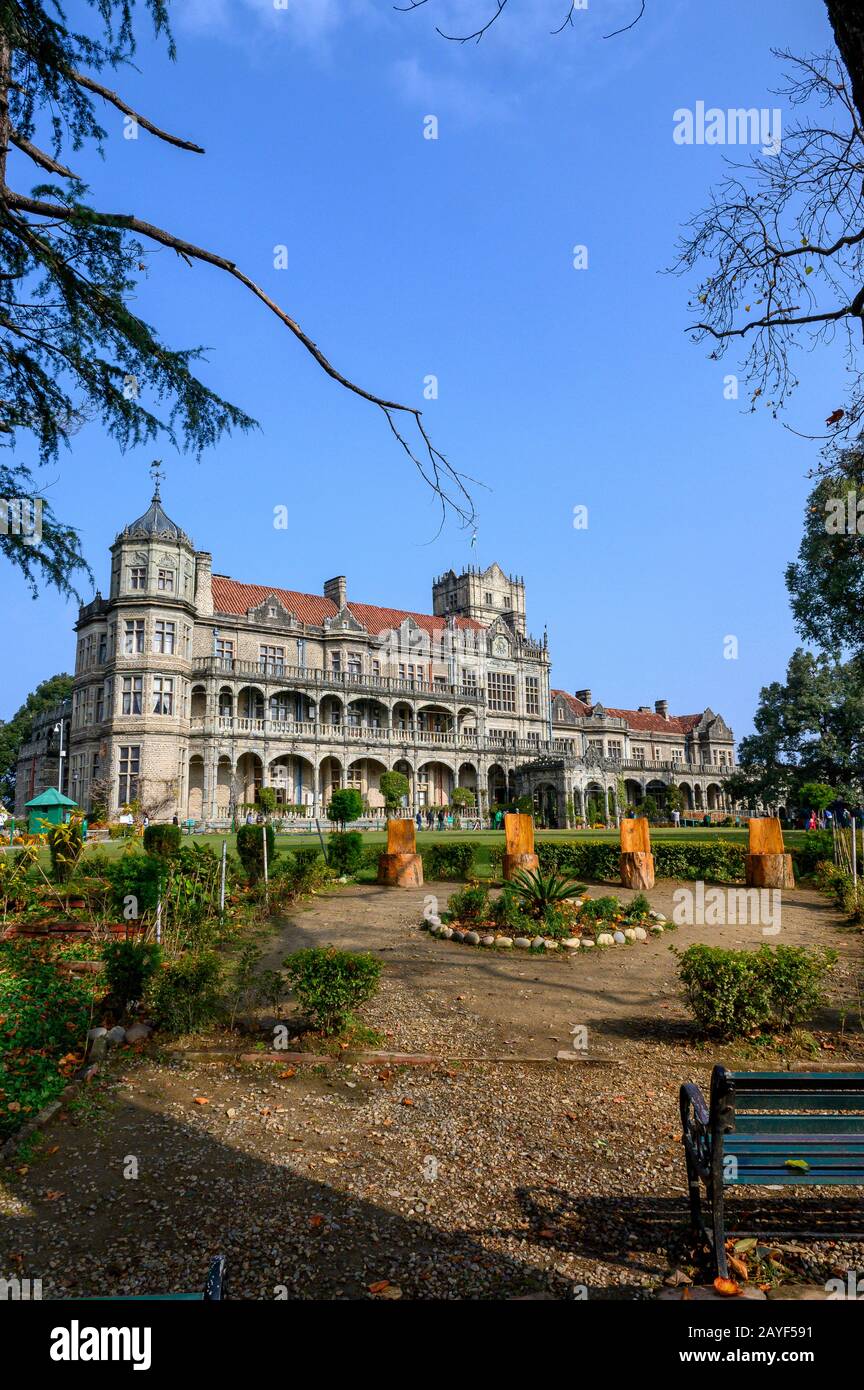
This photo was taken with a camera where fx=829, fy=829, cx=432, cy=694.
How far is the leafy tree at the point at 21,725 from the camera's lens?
6203 cm

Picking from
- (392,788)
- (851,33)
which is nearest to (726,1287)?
(851,33)

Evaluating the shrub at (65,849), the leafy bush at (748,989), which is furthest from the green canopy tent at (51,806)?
the leafy bush at (748,989)

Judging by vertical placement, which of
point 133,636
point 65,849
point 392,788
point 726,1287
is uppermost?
point 133,636

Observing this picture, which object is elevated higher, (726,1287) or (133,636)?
(133,636)

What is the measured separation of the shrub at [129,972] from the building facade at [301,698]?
26354 millimetres

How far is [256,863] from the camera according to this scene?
17.2 meters

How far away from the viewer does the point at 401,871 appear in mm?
18328

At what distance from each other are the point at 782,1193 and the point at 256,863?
1373cm

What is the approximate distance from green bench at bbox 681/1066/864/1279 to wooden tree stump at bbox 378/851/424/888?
14.7 meters

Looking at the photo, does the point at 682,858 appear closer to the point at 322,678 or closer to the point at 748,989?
the point at 748,989

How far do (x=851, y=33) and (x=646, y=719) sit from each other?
74.9m

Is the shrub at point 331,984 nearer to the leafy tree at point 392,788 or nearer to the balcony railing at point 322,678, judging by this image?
the leafy tree at point 392,788
